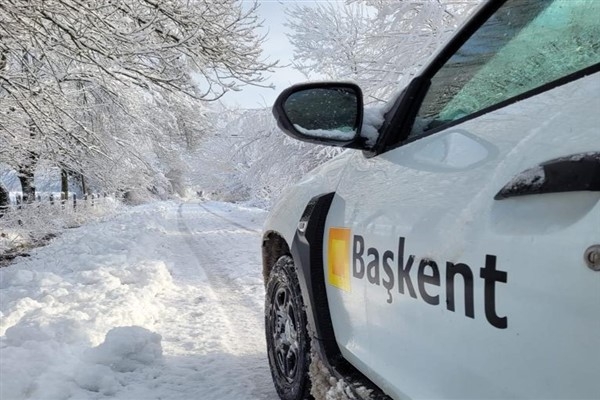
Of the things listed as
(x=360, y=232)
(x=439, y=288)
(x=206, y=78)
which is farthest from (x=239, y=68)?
(x=439, y=288)

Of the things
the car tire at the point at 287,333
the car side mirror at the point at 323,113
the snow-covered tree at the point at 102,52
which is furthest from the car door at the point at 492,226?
the snow-covered tree at the point at 102,52

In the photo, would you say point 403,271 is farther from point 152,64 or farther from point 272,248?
point 152,64

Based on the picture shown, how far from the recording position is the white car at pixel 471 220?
3.10ft

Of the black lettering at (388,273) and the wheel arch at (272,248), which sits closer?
the black lettering at (388,273)

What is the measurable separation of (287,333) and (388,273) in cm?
131

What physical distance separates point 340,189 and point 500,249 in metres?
1.09

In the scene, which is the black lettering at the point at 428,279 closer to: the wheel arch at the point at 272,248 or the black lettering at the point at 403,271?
the black lettering at the point at 403,271

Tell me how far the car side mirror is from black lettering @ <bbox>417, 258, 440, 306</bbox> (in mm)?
601

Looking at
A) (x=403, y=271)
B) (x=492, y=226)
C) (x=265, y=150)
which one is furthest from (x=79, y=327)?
(x=265, y=150)

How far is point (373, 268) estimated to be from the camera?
1672 millimetres

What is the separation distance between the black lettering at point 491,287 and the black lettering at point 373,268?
1.79 feet

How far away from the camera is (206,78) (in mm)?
6066

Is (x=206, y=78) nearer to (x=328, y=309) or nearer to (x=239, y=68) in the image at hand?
(x=239, y=68)

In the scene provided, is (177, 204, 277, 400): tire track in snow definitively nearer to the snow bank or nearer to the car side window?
the snow bank
